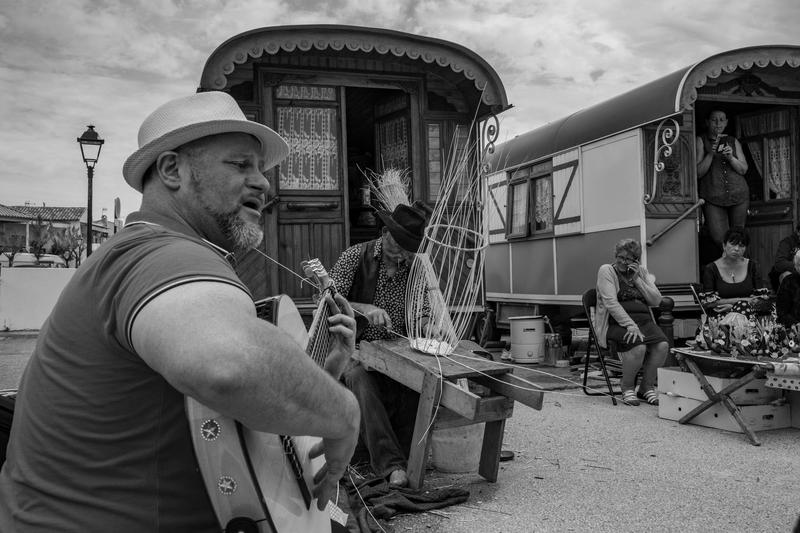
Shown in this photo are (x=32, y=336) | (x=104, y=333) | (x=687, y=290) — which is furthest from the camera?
(x=32, y=336)

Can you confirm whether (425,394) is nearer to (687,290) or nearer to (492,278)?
(687,290)

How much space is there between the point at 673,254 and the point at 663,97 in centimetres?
191

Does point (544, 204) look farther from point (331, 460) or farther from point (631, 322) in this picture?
point (331, 460)

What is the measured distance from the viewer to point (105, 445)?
1087 mm

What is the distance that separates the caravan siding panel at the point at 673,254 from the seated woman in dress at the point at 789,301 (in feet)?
5.53

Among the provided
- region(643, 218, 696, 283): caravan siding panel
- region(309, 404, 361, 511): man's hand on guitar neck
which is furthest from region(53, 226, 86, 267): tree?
region(309, 404, 361, 511): man's hand on guitar neck

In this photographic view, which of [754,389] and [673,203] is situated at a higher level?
[673,203]

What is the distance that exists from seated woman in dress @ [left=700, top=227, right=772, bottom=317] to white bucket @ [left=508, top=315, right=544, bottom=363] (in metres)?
2.25

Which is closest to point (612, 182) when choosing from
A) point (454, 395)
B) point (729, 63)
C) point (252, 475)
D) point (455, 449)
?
point (729, 63)

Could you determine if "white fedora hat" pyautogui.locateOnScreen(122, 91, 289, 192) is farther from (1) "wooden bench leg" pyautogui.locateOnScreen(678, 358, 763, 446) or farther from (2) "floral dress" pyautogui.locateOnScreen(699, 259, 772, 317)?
(2) "floral dress" pyautogui.locateOnScreen(699, 259, 772, 317)

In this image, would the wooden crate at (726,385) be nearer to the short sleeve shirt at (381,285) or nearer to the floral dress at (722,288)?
the floral dress at (722,288)

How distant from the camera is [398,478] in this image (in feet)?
12.8

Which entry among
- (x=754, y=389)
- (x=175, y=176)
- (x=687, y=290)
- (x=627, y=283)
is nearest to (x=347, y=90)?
(x=627, y=283)

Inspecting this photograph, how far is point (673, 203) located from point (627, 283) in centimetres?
186
